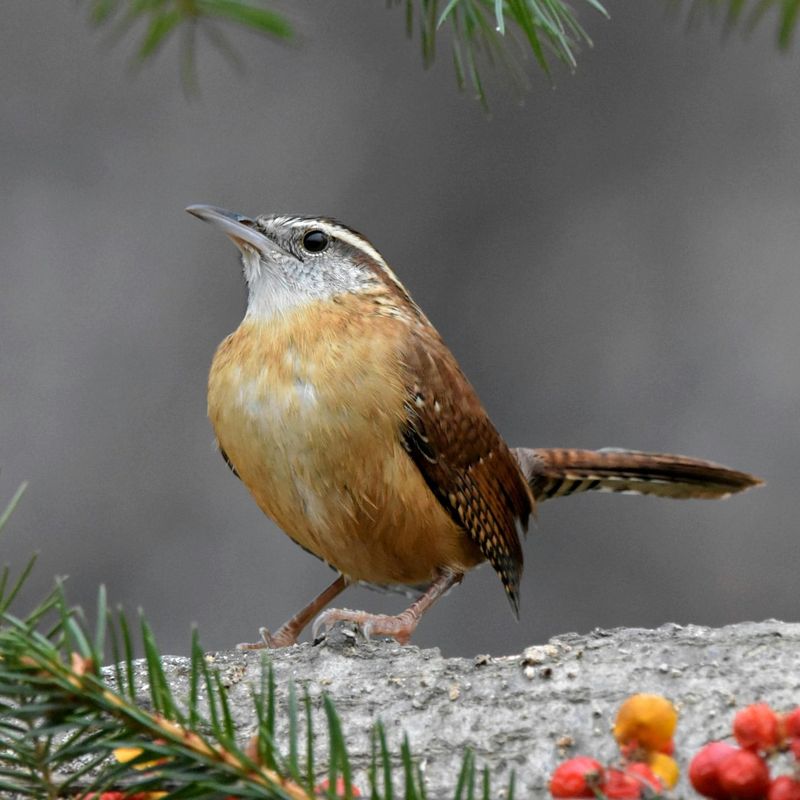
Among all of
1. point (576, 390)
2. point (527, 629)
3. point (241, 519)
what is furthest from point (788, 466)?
point (241, 519)

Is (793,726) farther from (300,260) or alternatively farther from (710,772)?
(300,260)

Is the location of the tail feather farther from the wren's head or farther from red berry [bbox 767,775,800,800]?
red berry [bbox 767,775,800,800]

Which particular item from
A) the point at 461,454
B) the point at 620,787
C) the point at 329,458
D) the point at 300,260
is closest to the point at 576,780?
the point at 620,787

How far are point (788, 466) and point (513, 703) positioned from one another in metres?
2.93

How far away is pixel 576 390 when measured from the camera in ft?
16.0

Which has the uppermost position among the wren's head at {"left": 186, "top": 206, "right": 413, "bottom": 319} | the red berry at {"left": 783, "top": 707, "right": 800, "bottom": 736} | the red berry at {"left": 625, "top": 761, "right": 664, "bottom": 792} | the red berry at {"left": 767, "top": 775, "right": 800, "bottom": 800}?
the wren's head at {"left": 186, "top": 206, "right": 413, "bottom": 319}

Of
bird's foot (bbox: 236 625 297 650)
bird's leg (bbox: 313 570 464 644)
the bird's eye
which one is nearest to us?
bird's leg (bbox: 313 570 464 644)

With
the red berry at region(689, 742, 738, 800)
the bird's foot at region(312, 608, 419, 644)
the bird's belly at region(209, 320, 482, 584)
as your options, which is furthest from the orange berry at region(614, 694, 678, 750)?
the bird's belly at region(209, 320, 482, 584)

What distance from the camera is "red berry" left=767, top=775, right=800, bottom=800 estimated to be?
4.39 ft

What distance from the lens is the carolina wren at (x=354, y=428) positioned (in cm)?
318

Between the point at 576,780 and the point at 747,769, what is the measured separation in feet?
0.60

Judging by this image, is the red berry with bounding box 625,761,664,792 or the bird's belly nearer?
the red berry with bounding box 625,761,664,792

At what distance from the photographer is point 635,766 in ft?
4.89

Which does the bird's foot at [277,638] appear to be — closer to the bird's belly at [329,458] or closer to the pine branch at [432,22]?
the bird's belly at [329,458]
